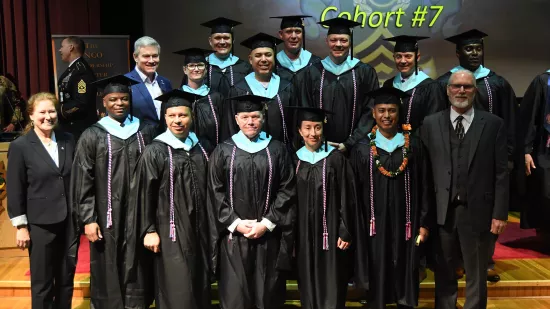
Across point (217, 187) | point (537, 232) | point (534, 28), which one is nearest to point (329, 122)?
point (217, 187)

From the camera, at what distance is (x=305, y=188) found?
3.89m

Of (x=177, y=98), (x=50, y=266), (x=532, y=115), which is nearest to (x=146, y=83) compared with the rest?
(x=177, y=98)

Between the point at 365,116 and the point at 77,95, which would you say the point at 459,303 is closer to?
the point at 365,116

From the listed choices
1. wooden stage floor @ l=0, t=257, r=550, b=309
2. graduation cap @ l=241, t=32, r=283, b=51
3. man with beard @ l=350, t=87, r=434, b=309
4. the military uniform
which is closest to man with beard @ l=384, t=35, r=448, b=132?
man with beard @ l=350, t=87, r=434, b=309

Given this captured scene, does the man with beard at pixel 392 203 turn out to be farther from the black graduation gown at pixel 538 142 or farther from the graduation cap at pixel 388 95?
the black graduation gown at pixel 538 142

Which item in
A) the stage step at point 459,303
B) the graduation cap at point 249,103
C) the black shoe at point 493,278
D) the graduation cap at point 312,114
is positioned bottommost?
the stage step at point 459,303

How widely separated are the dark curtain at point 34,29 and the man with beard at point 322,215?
13.4 feet

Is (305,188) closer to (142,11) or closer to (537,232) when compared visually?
(537,232)

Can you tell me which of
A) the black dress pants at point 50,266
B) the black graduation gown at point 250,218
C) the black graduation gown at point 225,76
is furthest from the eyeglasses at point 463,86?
the black dress pants at point 50,266

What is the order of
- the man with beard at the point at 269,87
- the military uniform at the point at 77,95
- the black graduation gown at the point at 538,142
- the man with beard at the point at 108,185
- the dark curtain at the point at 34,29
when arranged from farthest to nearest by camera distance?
the dark curtain at the point at 34,29 → the military uniform at the point at 77,95 → the black graduation gown at the point at 538,142 → the man with beard at the point at 269,87 → the man with beard at the point at 108,185

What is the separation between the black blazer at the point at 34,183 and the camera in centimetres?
381

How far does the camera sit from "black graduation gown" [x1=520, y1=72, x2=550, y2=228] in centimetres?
503

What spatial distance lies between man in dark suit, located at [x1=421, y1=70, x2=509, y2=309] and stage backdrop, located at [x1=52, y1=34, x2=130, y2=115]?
13.1 feet

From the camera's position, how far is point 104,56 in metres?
6.53
